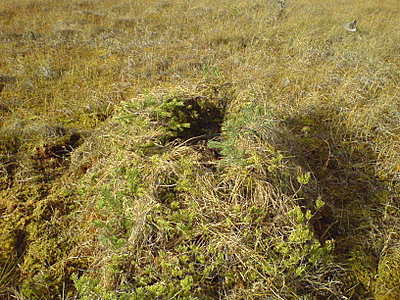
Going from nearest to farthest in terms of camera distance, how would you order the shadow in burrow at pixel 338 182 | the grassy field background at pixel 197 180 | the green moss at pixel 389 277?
1. the grassy field background at pixel 197 180
2. the green moss at pixel 389 277
3. the shadow in burrow at pixel 338 182

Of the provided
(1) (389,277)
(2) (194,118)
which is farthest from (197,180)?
(1) (389,277)

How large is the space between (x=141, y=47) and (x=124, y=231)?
15.2ft

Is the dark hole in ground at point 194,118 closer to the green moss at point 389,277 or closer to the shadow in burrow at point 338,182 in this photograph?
the shadow in burrow at point 338,182

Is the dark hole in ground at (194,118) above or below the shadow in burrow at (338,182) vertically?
above

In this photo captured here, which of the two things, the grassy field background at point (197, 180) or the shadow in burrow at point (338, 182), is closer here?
the grassy field background at point (197, 180)

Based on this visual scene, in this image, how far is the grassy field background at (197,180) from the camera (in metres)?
1.83

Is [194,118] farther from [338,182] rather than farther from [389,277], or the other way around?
[389,277]

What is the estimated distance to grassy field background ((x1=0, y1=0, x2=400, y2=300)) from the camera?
6.01ft

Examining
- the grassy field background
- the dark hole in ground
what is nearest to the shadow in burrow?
the grassy field background

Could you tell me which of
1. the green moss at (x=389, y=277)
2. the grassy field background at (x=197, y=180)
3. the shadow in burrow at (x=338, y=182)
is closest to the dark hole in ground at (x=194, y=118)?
the grassy field background at (x=197, y=180)

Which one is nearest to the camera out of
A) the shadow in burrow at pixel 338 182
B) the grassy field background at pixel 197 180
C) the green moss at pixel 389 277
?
the grassy field background at pixel 197 180

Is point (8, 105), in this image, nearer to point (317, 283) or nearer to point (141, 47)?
point (141, 47)

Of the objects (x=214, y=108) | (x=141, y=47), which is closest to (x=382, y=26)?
(x=141, y=47)

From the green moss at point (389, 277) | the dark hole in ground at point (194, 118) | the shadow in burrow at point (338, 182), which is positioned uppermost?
the dark hole in ground at point (194, 118)
